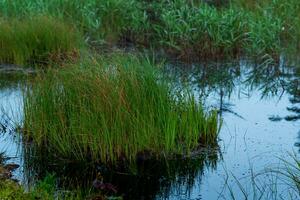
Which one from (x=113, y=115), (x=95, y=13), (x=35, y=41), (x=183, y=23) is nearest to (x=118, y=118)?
(x=113, y=115)

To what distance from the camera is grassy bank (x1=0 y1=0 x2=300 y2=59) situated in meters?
11.2

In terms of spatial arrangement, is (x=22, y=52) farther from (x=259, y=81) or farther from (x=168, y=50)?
(x=259, y=81)

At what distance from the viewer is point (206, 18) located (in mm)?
11477

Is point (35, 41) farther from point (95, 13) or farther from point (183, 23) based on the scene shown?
point (183, 23)

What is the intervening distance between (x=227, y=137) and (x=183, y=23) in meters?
5.08

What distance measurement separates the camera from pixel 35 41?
10461 mm

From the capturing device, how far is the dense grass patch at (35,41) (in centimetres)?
1039

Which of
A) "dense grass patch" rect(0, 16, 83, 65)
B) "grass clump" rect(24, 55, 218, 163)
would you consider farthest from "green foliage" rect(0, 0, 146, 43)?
"grass clump" rect(24, 55, 218, 163)

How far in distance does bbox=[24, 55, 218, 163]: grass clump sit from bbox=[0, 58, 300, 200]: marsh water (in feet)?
0.67

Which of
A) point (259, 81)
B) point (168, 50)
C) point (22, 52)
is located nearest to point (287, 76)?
point (259, 81)

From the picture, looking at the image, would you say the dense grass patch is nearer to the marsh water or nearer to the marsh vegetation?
the marsh vegetation

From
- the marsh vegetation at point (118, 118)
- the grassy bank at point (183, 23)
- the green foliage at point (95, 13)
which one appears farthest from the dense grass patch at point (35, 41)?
the green foliage at point (95, 13)

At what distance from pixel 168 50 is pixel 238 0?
276 centimetres

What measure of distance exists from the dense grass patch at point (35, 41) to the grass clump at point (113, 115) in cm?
374
